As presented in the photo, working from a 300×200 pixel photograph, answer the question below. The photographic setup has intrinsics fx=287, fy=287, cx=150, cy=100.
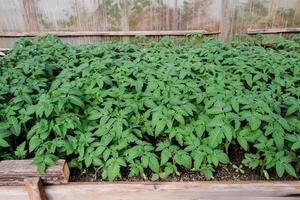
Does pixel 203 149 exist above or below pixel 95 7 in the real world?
below

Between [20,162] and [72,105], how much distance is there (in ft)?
1.98

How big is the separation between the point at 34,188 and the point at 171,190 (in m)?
0.94

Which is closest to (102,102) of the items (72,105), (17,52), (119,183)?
(72,105)

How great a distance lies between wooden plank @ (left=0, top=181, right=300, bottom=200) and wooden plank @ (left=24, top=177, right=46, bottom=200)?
3.0 inches

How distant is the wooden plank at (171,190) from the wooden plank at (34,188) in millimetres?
75

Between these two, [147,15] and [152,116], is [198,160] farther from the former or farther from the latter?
[147,15]

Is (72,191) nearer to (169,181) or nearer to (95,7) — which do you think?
(169,181)

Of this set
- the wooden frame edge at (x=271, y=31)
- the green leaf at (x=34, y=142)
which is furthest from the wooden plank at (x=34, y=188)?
the wooden frame edge at (x=271, y=31)

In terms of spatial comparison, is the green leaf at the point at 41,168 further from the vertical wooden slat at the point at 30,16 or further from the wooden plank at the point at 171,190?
the vertical wooden slat at the point at 30,16

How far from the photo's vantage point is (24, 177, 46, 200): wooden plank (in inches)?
77.1

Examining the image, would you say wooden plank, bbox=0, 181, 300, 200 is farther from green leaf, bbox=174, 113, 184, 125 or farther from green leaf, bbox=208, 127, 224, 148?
green leaf, bbox=174, 113, 184, 125

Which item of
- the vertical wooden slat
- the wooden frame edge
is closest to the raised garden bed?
the wooden frame edge

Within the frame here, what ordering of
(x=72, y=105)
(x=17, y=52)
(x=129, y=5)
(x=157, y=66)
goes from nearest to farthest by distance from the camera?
(x=72, y=105)
(x=157, y=66)
(x=17, y=52)
(x=129, y=5)

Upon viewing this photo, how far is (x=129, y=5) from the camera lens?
17.0 ft
